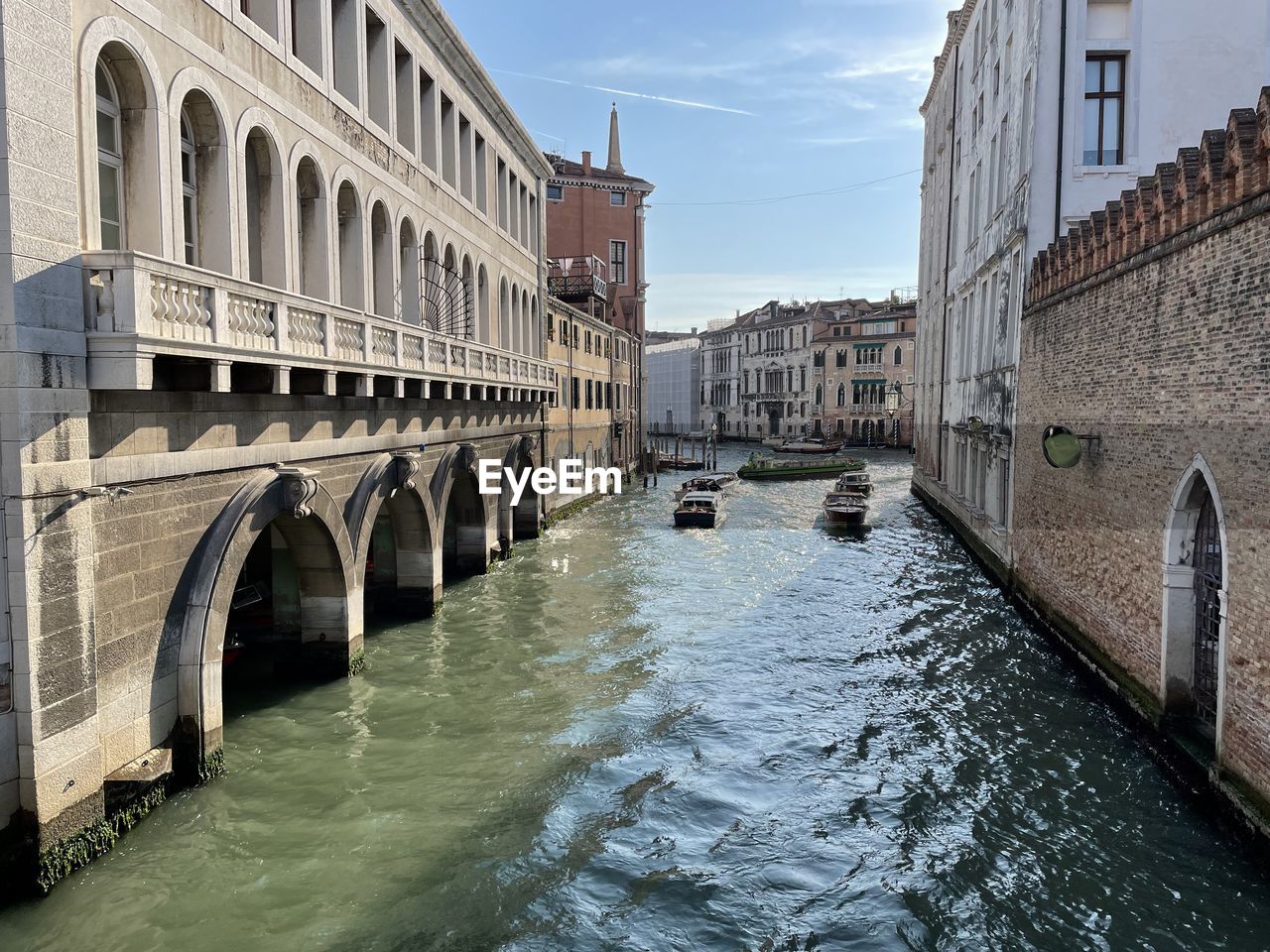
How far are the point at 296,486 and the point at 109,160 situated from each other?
401 cm

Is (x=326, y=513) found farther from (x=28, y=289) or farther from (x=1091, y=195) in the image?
(x=1091, y=195)

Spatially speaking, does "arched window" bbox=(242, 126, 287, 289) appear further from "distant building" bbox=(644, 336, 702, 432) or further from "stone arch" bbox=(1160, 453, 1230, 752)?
"distant building" bbox=(644, 336, 702, 432)

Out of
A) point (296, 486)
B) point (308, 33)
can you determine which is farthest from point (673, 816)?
point (308, 33)

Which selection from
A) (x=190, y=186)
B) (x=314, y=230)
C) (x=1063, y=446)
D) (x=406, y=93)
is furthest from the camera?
A: (x=406, y=93)

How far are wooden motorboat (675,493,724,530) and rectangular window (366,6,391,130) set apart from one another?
58.1ft

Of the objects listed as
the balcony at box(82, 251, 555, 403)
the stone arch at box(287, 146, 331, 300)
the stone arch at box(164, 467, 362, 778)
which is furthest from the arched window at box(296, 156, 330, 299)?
the stone arch at box(164, 467, 362, 778)

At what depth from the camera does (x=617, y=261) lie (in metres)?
48.6

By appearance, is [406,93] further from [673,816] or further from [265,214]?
[673,816]

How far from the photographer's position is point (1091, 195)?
18281 millimetres

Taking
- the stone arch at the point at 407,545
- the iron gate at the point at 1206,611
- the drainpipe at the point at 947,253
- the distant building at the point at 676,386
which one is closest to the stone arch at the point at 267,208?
the stone arch at the point at 407,545

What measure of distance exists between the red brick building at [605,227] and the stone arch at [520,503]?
19406 mm

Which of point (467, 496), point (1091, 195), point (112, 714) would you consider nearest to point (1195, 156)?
point (1091, 195)

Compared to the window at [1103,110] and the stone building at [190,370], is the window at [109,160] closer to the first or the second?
the stone building at [190,370]

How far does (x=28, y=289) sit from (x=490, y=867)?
6169 mm
